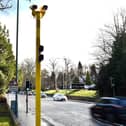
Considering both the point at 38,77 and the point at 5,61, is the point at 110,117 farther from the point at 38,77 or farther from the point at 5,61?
the point at 5,61

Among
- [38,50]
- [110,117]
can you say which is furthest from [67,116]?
[38,50]

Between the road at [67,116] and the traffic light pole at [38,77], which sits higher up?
the traffic light pole at [38,77]

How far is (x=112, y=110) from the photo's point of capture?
994 inches

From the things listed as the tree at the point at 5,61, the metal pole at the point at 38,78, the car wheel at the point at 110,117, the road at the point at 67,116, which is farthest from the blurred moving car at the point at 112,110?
the tree at the point at 5,61

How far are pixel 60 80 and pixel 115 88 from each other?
98772 mm

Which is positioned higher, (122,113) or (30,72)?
(30,72)

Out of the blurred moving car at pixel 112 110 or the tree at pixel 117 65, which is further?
the tree at pixel 117 65

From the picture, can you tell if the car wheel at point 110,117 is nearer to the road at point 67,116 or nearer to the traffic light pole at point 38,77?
the road at point 67,116

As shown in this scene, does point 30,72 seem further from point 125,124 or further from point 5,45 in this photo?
point 125,124

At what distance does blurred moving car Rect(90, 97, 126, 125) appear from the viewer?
24453 mm

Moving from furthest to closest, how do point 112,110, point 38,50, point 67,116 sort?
point 67,116, point 112,110, point 38,50

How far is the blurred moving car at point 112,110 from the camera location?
963 inches

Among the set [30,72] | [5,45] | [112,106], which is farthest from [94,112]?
[30,72]

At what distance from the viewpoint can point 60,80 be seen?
158 meters
